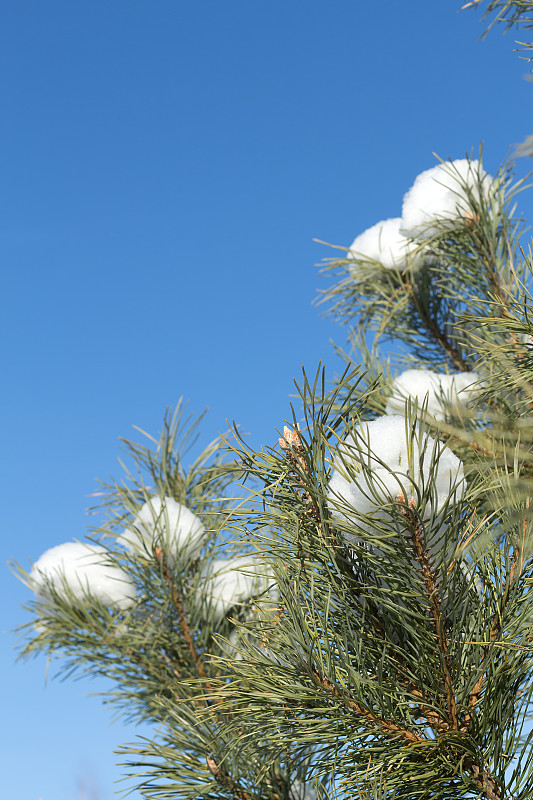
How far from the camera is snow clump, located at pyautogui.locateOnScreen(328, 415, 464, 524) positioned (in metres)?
0.71

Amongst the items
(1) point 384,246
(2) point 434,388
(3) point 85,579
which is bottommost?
(3) point 85,579

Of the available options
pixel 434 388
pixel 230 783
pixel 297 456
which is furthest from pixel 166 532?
pixel 297 456

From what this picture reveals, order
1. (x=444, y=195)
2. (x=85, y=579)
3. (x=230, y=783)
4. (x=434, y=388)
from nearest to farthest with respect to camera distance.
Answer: (x=230, y=783) < (x=434, y=388) < (x=85, y=579) < (x=444, y=195)

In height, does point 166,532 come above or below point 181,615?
above

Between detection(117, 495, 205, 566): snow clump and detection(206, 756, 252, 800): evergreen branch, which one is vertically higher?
detection(117, 495, 205, 566): snow clump

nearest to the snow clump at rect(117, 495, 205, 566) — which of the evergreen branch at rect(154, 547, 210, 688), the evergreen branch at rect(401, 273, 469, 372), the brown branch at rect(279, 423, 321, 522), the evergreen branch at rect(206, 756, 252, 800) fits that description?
the evergreen branch at rect(154, 547, 210, 688)

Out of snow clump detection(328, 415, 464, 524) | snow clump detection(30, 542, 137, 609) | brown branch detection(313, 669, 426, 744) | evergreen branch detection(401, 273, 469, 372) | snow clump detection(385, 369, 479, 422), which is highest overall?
evergreen branch detection(401, 273, 469, 372)

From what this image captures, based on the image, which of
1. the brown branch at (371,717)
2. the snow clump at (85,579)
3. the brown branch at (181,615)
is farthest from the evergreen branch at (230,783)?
the brown branch at (371,717)

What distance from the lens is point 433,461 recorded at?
0.71 metres

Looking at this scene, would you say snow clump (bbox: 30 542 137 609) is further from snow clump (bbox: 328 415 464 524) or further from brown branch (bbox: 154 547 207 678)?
snow clump (bbox: 328 415 464 524)

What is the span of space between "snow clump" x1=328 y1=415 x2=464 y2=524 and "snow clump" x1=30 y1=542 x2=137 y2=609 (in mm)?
839

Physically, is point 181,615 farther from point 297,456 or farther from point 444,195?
point 444,195

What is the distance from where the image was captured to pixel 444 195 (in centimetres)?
166

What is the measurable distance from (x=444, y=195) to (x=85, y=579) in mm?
1177
